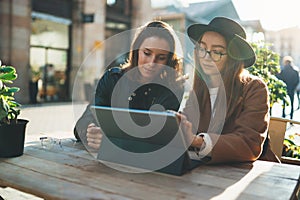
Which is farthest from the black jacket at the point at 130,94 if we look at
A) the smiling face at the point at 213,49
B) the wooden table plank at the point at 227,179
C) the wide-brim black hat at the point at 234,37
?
the wooden table plank at the point at 227,179

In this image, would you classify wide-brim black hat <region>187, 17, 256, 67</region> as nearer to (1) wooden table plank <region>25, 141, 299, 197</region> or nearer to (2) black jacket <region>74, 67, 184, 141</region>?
(2) black jacket <region>74, 67, 184, 141</region>

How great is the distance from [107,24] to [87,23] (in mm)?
1467

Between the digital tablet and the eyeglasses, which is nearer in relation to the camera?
the digital tablet

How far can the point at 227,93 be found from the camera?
6.02 feet

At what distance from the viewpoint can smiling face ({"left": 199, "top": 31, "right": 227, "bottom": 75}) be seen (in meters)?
1.84

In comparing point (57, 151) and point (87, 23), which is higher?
point (87, 23)

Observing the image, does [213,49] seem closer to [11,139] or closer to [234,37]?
[234,37]

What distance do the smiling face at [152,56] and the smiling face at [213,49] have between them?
0.72 feet

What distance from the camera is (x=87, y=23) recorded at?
42.2 feet

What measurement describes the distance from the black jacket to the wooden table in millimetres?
477

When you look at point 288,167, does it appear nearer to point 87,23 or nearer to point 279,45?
point 87,23

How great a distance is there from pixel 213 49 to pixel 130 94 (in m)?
0.57

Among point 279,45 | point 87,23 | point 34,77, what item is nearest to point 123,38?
point 87,23

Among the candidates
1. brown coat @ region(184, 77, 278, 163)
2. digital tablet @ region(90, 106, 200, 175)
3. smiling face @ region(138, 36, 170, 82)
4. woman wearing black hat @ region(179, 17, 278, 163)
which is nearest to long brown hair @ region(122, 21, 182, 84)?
smiling face @ region(138, 36, 170, 82)
